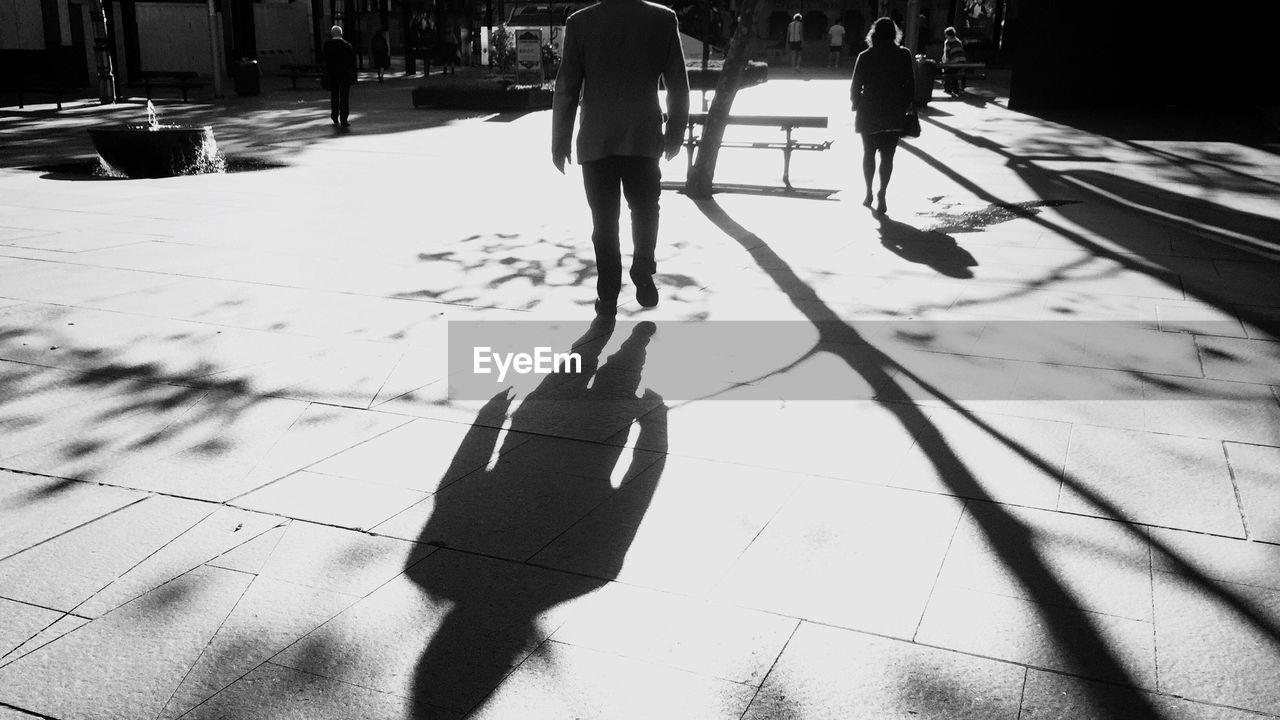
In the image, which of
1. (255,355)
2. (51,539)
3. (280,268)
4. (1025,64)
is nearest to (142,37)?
(1025,64)

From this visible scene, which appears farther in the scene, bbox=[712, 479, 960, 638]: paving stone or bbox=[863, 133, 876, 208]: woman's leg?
bbox=[863, 133, 876, 208]: woman's leg

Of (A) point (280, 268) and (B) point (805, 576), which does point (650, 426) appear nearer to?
(B) point (805, 576)

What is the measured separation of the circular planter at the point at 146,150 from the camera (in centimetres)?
1342

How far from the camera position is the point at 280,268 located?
26.8ft

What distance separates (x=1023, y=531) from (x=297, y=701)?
245cm

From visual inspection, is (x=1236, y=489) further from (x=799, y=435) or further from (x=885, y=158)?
(x=885, y=158)

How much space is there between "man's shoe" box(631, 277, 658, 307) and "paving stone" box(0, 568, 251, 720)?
380 cm

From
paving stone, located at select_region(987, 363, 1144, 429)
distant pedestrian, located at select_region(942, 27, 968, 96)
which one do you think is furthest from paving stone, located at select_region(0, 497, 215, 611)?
distant pedestrian, located at select_region(942, 27, 968, 96)

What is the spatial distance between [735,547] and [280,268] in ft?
17.7

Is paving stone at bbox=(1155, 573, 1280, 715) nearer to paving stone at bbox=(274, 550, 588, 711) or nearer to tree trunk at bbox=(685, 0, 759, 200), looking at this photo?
paving stone at bbox=(274, 550, 588, 711)

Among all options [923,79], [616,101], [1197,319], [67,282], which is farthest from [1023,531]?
[923,79]

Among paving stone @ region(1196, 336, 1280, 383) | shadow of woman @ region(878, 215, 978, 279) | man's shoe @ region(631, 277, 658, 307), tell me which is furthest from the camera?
shadow of woman @ region(878, 215, 978, 279)

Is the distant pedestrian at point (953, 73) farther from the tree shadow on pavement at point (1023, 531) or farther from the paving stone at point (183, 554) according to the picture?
the paving stone at point (183, 554)

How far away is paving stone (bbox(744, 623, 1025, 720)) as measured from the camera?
2879mm
